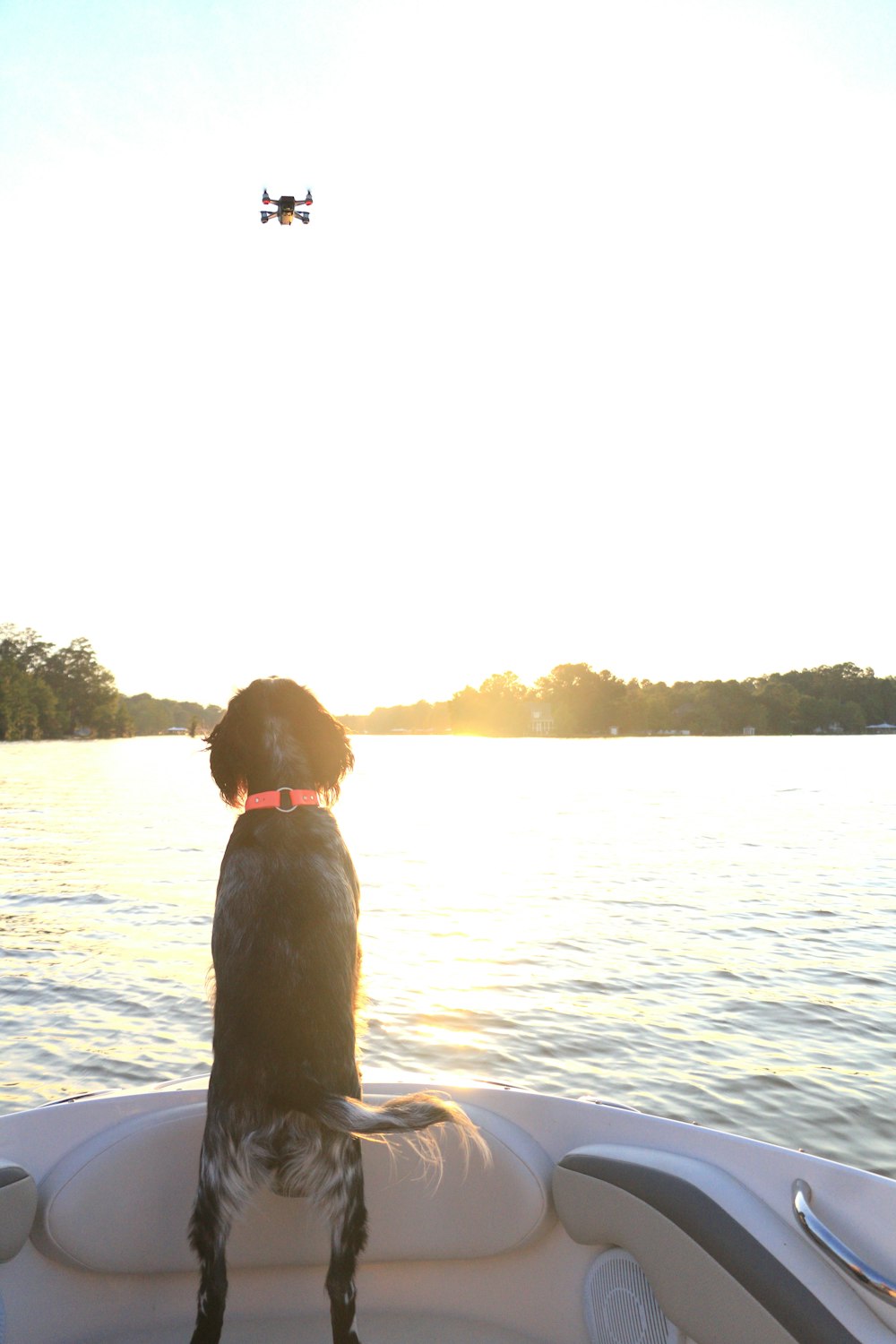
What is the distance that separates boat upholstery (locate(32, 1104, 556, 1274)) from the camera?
9.26 ft

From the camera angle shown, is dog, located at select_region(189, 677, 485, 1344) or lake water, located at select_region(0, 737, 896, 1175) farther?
lake water, located at select_region(0, 737, 896, 1175)

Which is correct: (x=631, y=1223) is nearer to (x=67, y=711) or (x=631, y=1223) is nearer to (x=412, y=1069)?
(x=412, y=1069)

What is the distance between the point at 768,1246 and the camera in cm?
239

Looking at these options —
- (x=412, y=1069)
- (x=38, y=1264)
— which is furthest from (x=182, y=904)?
(x=38, y=1264)

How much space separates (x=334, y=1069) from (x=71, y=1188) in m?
0.84

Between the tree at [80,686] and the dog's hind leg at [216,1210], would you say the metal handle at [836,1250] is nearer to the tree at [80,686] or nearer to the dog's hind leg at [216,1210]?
the dog's hind leg at [216,1210]

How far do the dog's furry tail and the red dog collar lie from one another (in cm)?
100

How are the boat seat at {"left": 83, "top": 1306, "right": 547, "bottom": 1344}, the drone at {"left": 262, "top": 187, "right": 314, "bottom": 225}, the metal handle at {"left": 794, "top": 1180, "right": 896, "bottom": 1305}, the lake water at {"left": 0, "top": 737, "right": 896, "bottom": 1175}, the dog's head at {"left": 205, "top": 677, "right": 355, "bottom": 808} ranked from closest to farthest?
the metal handle at {"left": 794, "top": 1180, "right": 896, "bottom": 1305} → the boat seat at {"left": 83, "top": 1306, "right": 547, "bottom": 1344} → the dog's head at {"left": 205, "top": 677, "right": 355, "bottom": 808} → the lake water at {"left": 0, "top": 737, "right": 896, "bottom": 1175} → the drone at {"left": 262, "top": 187, "right": 314, "bottom": 225}

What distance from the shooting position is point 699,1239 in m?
2.44

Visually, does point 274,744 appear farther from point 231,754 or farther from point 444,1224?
point 444,1224

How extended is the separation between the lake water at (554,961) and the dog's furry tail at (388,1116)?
161 centimetres

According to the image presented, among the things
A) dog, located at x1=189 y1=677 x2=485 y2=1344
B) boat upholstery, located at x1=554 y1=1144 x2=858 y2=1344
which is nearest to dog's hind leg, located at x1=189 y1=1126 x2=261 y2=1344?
dog, located at x1=189 y1=677 x2=485 y2=1344

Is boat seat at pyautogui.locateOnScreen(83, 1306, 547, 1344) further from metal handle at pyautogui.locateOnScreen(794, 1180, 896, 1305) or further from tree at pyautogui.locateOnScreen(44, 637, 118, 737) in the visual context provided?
tree at pyautogui.locateOnScreen(44, 637, 118, 737)

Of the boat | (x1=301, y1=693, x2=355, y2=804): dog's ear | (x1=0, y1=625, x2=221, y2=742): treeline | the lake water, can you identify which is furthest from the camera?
(x1=0, y1=625, x2=221, y2=742): treeline
